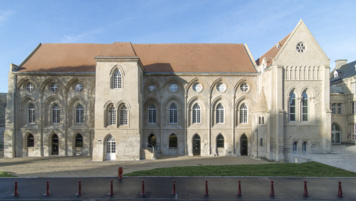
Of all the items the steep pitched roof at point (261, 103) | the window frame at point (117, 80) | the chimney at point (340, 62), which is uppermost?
the chimney at point (340, 62)

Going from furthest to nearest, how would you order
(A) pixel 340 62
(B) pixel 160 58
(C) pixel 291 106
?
(A) pixel 340 62 → (B) pixel 160 58 → (C) pixel 291 106

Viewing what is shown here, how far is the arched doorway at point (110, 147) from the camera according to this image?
24.6 metres

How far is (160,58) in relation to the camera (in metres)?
30.7

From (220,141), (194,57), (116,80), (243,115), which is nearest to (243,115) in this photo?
(243,115)

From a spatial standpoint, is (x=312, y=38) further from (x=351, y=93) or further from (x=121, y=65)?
(x=121, y=65)

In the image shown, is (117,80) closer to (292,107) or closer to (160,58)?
(160,58)

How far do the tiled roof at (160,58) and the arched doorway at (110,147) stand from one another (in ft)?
31.9

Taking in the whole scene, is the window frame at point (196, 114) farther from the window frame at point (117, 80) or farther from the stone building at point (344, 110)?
the stone building at point (344, 110)

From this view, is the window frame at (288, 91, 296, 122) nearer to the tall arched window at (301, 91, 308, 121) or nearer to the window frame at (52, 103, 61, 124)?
the tall arched window at (301, 91, 308, 121)

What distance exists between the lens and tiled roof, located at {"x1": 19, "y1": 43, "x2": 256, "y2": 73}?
29.1m

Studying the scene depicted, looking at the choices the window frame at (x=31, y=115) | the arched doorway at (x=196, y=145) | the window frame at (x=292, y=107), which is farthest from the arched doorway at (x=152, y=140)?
the window frame at (x=292, y=107)

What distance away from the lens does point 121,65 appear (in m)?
24.9

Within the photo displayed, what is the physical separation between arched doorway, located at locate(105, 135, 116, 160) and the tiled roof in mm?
9733

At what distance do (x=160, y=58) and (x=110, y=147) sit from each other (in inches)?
535
